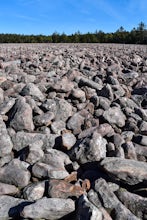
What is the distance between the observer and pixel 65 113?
210 inches

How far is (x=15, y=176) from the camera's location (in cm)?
396

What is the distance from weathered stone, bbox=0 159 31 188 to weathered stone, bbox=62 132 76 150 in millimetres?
674

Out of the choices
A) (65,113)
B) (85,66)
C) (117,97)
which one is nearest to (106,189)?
(65,113)

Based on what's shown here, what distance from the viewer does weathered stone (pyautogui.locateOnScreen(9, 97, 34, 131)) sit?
482 cm

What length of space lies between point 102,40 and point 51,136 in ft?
89.4

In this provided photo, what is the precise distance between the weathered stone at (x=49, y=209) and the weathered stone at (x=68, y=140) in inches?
46.0

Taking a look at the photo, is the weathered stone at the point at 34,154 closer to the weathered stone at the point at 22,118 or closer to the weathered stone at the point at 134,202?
the weathered stone at the point at 22,118

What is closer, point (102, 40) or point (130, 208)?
point (130, 208)

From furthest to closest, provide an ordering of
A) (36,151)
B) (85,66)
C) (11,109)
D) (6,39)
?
1. (6,39)
2. (85,66)
3. (11,109)
4. (36,151)

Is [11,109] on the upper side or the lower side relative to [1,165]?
upper

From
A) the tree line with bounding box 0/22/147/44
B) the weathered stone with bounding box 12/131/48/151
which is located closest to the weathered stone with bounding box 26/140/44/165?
the weathered stone with bounding box 12/131/48/151

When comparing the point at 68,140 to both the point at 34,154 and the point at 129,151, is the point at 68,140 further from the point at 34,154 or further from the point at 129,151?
the point at 129,151

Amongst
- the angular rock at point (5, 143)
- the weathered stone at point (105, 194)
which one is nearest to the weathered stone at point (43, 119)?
the angular rock at point (5, 143)

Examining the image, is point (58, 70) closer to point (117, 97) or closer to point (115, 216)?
point (117, 97)
